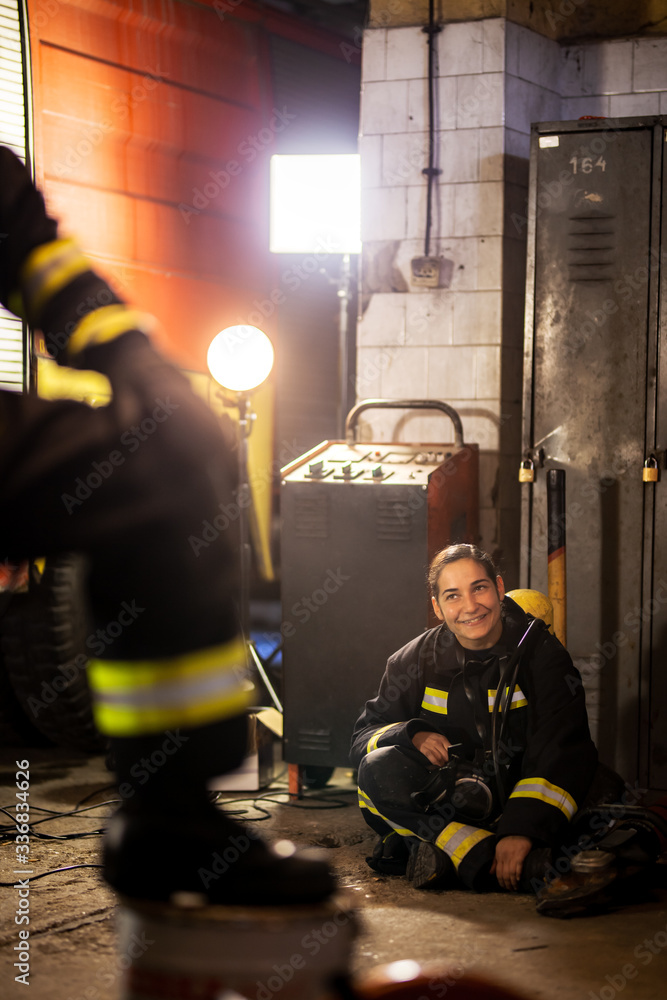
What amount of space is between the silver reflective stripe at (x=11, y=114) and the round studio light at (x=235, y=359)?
897 mm

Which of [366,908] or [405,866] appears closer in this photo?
[366,908]

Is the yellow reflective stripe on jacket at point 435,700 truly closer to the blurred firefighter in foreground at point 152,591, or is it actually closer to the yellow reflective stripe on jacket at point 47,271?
the blurred firefighter in foreground at point 152,591

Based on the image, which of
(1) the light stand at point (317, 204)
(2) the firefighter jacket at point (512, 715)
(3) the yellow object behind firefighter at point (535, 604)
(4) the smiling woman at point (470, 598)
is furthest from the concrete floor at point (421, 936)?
(1) the light stand at point (317, 204)

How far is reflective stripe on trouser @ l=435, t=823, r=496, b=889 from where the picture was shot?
3.07 metres

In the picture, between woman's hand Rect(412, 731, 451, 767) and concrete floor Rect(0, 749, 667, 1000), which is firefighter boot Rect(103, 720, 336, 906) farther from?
woman's hand Rect(412, 731, 451, 767)

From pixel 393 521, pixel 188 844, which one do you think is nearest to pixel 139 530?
pixel 188 844

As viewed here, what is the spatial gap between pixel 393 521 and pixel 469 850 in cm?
137

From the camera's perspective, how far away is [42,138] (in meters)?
4.61

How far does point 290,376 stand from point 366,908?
4.47 m

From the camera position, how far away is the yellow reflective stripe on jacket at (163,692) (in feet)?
4.40

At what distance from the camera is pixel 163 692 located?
1.34m

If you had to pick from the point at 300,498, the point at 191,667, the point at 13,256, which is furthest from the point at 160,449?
the point at 300,498

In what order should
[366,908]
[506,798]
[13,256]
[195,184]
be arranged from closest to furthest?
[13,256] < [366,908] < [506,798] < [195,184]

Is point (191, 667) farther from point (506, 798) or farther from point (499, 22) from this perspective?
point (499, 22)
